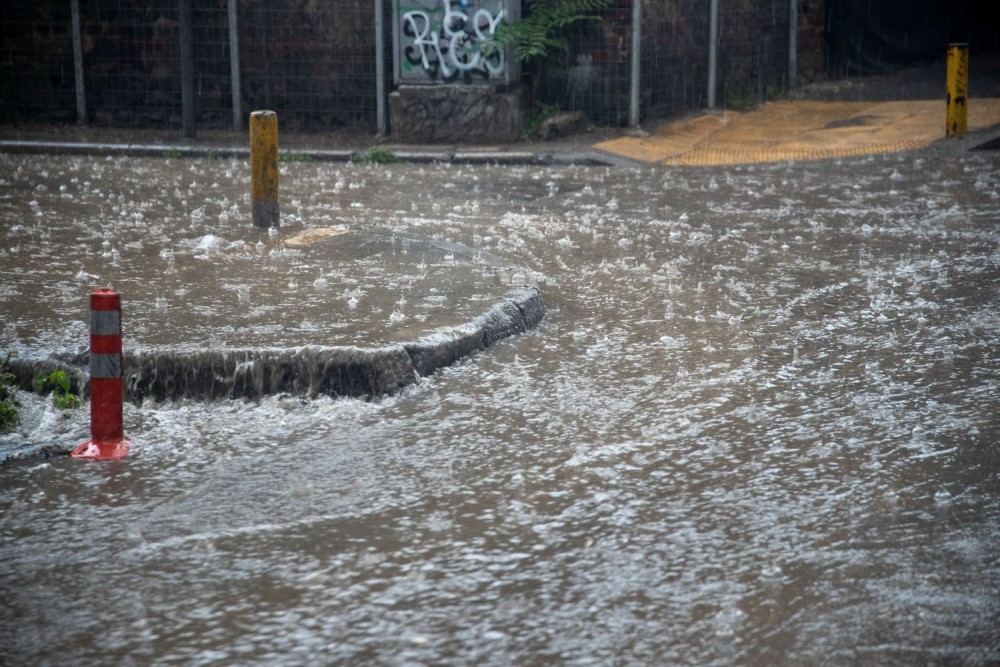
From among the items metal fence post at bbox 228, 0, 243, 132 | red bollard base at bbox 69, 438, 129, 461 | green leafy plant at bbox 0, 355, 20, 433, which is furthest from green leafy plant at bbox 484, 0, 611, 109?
red bollard base at bbox 69, 438, 129, 461

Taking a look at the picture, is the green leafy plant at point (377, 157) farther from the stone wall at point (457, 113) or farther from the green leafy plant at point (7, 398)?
the green leafy plant at point (7, 398)

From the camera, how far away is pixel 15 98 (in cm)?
1581

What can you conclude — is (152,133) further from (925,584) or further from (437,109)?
(925,584)

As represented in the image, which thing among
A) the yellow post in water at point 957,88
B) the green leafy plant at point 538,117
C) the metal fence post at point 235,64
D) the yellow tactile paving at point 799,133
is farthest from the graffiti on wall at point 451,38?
the yellow post in water at point 957,88

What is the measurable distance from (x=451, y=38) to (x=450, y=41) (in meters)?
0.04

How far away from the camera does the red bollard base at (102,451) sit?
480 cm

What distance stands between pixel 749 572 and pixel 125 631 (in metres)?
1.82

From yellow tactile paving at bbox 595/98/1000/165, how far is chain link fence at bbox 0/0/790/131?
34.8 inches

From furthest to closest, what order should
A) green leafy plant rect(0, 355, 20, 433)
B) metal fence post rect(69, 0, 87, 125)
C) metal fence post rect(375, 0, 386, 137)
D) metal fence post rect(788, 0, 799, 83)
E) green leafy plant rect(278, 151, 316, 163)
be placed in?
metal fence post rect(788, 0, 799, 83) → metal fence post rect(69, 0, 87, 125) → metal fence post rect(375, 0, 386, 137) → green leafy plant rect(278, 151, 316, 163) → green leafy plant rect(0, 355, 20, 433)

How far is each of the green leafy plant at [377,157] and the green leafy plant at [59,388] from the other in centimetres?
844

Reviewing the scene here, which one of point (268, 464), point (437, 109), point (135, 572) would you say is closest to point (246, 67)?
point (437, 109)

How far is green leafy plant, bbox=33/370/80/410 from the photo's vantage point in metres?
5.35

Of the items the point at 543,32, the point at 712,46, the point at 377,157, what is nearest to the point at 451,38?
the point at 543,32

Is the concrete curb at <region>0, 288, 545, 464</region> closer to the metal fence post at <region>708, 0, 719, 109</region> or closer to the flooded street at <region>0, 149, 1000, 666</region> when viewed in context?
the flooded street at <region>0, 149, 1000, 666</region>
